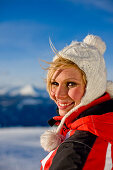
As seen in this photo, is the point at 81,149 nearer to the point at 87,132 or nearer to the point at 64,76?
the point at 87,132

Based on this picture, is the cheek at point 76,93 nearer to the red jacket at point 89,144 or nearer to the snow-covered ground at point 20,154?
the red jacket at point 89,144

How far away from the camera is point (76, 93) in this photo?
137 cm

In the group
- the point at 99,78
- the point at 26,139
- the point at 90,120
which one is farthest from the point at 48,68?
the point at 26,139

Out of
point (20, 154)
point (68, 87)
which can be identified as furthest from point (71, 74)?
point (20, 154)

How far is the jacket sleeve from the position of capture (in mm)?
1041

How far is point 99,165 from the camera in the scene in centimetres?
112

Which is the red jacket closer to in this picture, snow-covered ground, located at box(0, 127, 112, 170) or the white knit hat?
the white knit hat

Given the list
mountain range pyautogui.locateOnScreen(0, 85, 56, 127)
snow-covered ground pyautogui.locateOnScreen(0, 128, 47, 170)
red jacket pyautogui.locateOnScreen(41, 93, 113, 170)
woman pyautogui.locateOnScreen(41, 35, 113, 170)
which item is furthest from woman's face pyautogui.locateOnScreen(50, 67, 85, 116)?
mountain range pyautogui.locateOnScreen(0, 85, 56, 127)

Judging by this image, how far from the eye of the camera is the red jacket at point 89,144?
105 cm

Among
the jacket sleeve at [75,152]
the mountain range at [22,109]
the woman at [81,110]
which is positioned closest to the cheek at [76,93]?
the woman at [81,110]

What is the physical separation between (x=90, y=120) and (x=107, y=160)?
0.27m

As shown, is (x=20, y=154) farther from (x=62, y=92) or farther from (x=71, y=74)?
(x=71, y=74)

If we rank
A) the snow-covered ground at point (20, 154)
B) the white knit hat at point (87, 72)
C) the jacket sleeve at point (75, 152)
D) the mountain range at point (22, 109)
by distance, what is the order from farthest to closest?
1. the mountain range at point (22, 109)
2. the snow-covered ground at point (20, 154)
3. the white knit hat at point (87, 72)
4. the jacket sleeve at point (75, 152)

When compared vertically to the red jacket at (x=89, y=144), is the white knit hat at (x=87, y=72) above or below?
above
